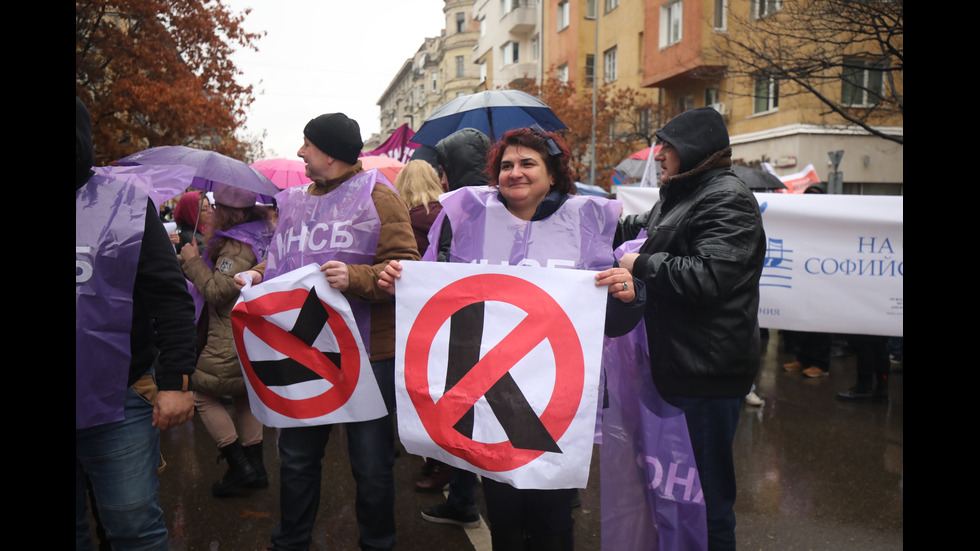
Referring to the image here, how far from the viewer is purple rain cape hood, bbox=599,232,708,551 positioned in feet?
8.68

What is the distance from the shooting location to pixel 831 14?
9.95m

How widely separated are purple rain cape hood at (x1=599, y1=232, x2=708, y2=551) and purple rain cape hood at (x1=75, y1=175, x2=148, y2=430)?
1.78m

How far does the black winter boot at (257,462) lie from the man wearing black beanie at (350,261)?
1208 mm

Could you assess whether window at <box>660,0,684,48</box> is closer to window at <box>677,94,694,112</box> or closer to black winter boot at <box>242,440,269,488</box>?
window at <box>677,94,694,112</box>

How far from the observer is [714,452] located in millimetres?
2697

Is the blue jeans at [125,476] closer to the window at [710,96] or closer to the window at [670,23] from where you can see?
the window at [710,96]

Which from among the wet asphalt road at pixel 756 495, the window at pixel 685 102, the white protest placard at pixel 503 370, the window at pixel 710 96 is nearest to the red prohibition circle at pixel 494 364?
the white protest placard at pixel 503 370

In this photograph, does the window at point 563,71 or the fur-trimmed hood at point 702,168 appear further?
the window at point 563,71

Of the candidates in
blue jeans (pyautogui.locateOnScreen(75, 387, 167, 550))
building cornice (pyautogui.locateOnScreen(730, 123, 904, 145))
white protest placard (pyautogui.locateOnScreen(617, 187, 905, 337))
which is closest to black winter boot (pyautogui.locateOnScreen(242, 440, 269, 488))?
blue jeans (pyautogui.locateOnScreen(75, 387, 167, 550))

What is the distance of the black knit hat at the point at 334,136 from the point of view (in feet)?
9.96
